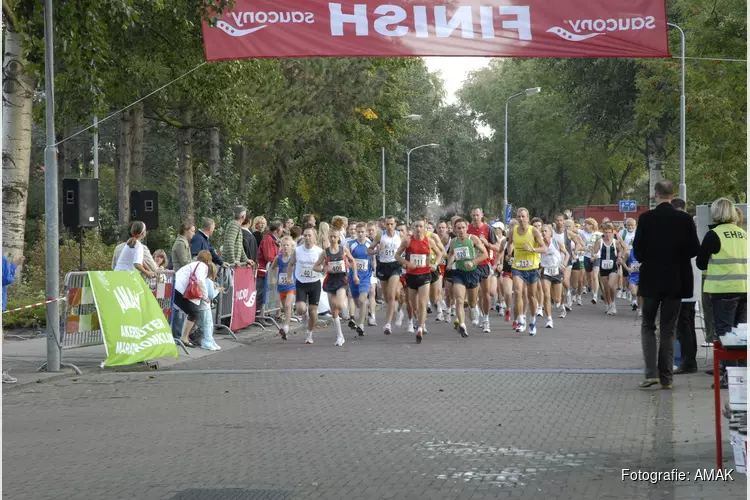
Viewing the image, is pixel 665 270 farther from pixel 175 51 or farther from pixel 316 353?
pixel 175 51

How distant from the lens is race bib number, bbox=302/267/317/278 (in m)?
17.5

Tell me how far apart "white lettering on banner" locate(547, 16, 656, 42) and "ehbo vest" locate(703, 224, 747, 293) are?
15.2ft

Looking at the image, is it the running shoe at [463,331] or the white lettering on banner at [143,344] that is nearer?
the white lettering on banner at [143,344]

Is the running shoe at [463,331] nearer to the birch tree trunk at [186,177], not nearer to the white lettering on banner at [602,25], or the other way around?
the white lettering on banner at [602,25]

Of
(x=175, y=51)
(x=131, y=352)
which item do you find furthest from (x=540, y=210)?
(x=131, y=352)

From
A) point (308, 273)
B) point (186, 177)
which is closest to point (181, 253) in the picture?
point (308, 273)

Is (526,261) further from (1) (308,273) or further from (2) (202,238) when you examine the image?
(2) (202,238)

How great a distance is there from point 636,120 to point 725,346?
4142cm

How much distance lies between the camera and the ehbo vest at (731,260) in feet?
36.8

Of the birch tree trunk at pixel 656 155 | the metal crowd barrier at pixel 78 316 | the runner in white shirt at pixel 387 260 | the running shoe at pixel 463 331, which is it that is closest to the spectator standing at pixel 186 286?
the metal crowd barrier at pixel 78 316

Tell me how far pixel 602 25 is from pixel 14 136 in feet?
32.6

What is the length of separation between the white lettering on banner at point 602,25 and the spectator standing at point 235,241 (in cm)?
663

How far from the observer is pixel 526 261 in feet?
61.5

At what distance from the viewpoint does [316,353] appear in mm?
15961
